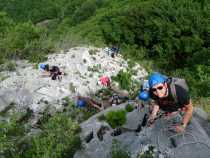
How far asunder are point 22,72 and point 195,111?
8.15 meters

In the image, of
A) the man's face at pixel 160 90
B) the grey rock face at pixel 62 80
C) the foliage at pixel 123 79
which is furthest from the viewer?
the foliage at pixel 123 79

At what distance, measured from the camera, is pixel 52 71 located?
15352mm

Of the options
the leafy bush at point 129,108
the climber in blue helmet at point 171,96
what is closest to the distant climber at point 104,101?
the leafy bush at point 129,108

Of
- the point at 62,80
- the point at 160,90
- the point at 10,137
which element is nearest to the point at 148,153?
the point at 160,90

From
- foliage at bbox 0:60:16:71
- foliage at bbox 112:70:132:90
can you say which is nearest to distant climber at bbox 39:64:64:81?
foliage at bbox 0:60:16:71

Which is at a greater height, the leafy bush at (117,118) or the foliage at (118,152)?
→ the leafy bush at (117,118)

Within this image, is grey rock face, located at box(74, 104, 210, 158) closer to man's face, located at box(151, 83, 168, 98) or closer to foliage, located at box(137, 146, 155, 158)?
foliage, located at box(137, 146, 155, 158)

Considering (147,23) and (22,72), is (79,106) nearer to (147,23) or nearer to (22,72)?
(22,72)

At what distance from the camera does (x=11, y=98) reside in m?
14.2

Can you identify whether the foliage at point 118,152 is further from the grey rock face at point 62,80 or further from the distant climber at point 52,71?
the distant climber at point 52,71

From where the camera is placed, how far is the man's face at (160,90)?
7266 mm

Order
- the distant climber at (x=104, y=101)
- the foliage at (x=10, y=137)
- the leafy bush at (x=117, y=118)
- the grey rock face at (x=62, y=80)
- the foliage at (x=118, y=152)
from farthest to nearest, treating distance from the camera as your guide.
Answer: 1. the grey rock face at (x=62, y=80)
2. the distant climber at (x=104, y=101)
3. the foliage at (x=10, y=137)
4. the leafy bush at (x=117, y=118)
5. the foliage at (x=118, y=152)

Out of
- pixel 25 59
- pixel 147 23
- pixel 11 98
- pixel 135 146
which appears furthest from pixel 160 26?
pixel 135 146

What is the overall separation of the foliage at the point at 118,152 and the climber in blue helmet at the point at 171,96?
1082 millimetres
